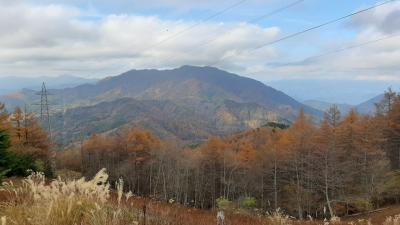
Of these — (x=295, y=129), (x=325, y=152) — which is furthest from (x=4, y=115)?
(x=295, y=129)

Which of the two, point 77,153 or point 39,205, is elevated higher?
point 39,205

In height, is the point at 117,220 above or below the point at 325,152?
above

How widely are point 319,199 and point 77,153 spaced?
53734 mm

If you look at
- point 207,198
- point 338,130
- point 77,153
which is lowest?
→ point 207,198

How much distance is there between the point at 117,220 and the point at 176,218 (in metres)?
1.30

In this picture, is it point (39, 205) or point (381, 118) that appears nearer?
point (39, 205)

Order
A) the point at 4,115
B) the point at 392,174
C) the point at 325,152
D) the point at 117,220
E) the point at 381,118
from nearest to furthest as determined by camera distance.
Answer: the point at 117,220 < the point at 4,115 < the point at 325,152 < the point at 392,174 < the point at 381,118

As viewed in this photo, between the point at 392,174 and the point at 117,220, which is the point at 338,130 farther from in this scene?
the point at 117,220

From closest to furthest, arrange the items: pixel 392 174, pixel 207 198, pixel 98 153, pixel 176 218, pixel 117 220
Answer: pixel 117 220 < pixel 176 218 < pixel 392 174 < pixel 207 198 < pixel 98 153

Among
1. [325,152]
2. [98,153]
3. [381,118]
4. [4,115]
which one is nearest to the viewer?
[4,115]

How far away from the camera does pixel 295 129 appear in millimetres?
72000

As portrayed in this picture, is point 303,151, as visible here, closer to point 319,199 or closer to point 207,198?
point 319,199

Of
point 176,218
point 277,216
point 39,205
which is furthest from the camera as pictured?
point 277,216

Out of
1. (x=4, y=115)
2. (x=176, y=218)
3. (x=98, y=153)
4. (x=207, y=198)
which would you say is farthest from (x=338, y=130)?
(x=176, y=218)
